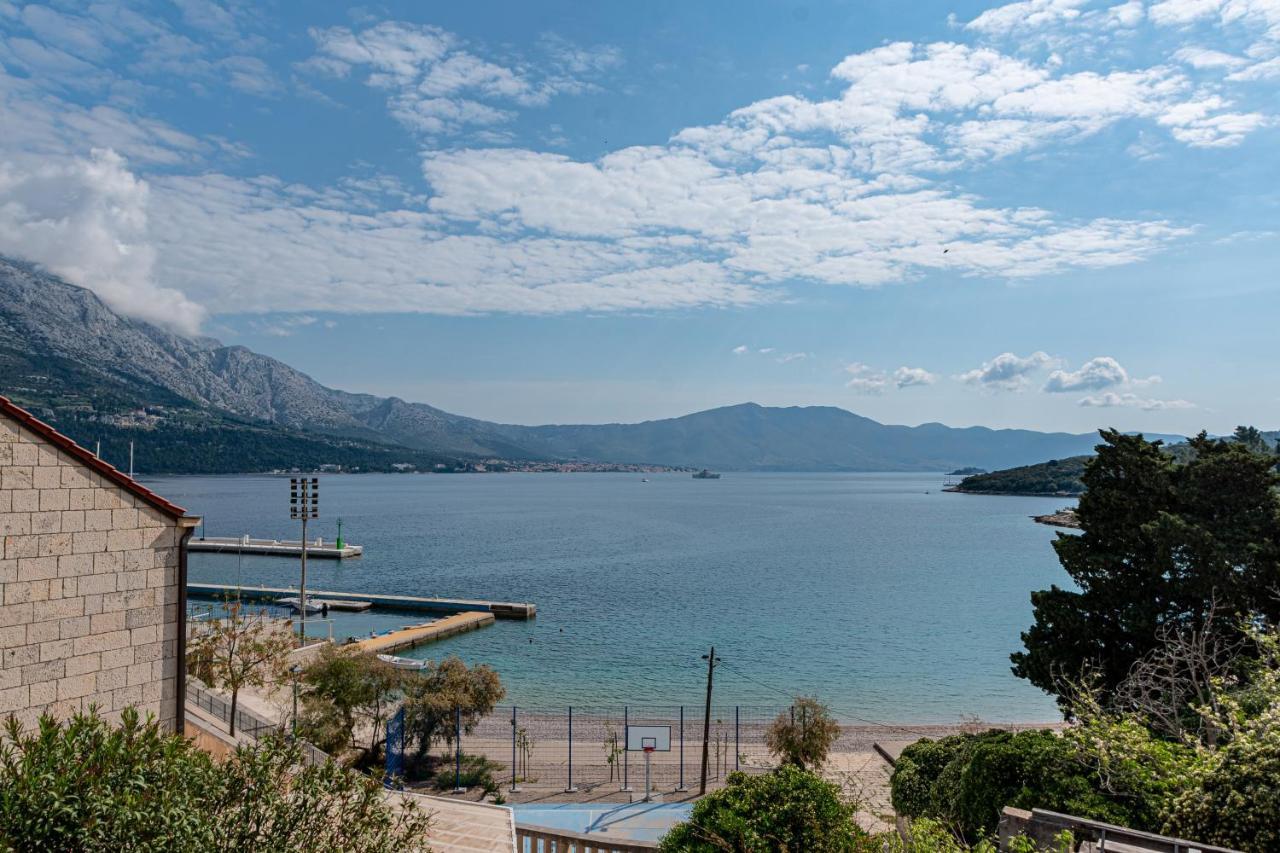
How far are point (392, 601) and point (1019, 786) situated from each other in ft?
185

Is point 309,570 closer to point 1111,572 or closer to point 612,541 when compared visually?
point 612,541

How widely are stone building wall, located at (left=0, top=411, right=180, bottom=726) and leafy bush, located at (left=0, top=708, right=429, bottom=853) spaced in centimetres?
504

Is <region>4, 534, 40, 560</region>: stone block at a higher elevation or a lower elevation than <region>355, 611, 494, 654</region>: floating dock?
higher

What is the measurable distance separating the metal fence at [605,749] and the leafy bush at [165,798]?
1922 cm

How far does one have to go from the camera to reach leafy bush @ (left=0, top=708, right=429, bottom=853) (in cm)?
379

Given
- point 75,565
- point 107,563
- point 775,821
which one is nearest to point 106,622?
point 107,563

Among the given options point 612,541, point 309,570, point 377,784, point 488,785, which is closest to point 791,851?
point 377,784

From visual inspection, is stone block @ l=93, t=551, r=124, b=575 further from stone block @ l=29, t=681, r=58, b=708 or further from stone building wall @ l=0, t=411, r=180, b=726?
stone block @ l=29, t=681, r=58, b=708

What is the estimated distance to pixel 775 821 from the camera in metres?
7.57

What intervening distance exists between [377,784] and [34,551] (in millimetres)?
6406

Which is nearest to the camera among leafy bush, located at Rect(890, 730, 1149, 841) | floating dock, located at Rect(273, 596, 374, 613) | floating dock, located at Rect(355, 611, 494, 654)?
leafy bush, located at Rect(890, 730, 1149, 841)

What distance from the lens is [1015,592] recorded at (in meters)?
65.6

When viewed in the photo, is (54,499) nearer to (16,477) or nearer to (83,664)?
(16,477)

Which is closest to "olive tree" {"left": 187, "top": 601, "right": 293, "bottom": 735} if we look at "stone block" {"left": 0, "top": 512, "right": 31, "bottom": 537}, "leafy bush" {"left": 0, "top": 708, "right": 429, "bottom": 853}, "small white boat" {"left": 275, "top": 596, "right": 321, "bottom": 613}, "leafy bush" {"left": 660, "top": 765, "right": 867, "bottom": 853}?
"stone block" {"left": 0, "top": 512, "right": 31, "bottom": 537}
